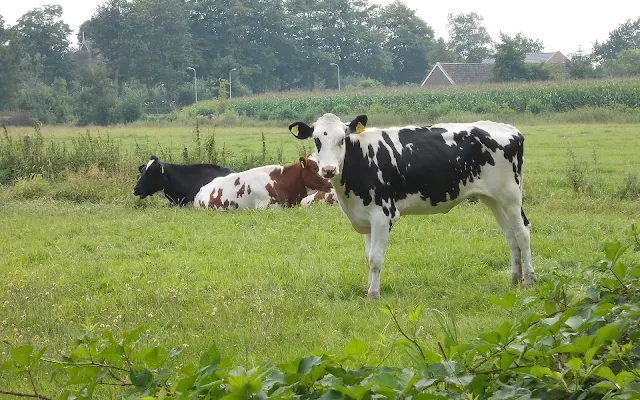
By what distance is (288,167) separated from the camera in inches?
553

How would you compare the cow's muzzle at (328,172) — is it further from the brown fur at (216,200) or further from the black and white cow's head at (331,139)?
the brown fur at (216,200)

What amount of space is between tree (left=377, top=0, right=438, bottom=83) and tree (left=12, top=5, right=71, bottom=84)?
37390 millimetres

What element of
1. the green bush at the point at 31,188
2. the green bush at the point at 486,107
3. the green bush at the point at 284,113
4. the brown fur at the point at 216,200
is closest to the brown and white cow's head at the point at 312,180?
the brown fur at the point at 216,200

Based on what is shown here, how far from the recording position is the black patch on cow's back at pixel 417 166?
7.71 metres

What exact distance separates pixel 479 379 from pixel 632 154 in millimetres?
19097

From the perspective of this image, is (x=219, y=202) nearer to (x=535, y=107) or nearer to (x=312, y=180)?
(x=312, y=180)

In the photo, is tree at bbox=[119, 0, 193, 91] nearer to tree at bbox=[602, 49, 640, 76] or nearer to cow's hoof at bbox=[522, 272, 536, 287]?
tree at bbox=[602, 49, 640, 76]

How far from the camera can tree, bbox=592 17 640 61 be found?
96688mm

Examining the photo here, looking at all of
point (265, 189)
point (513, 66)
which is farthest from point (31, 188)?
point (513, 66)

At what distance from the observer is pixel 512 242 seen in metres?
7.98

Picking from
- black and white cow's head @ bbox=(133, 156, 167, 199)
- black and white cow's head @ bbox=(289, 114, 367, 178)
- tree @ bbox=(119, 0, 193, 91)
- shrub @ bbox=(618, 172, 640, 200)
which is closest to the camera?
black and white cow's head @ bbox=(289, 114, 367, 178)

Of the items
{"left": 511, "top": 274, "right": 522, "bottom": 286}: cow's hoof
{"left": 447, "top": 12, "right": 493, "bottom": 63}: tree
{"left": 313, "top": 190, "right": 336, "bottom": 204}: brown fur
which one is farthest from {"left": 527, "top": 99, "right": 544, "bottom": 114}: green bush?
{"left": 447, "top": 12, "right": 493, "bottom": 63}: tree

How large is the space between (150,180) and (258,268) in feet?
22.3

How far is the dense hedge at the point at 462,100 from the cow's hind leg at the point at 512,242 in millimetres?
32677
